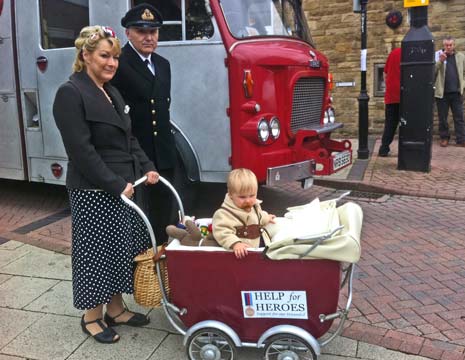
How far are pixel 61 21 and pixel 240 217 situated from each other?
3907 mm

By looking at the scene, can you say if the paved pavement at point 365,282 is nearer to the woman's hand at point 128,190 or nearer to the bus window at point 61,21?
the woman's hand at point 128,190

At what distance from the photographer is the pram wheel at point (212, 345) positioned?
9.31 feet

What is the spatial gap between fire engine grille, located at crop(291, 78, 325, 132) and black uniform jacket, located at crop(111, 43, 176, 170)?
6.33ft

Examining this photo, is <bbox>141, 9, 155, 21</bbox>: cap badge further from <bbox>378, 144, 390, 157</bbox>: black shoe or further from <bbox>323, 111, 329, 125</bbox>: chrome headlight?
<bbox>378, 144, 390, 157</bbox>: black shoe

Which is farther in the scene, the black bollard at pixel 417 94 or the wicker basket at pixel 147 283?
the black bollard at pixel 417 94

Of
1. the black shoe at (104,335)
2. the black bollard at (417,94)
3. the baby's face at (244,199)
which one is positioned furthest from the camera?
the black bollard at (417,94)

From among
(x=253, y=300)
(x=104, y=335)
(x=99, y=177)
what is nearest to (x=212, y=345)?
(x=253, y=300)

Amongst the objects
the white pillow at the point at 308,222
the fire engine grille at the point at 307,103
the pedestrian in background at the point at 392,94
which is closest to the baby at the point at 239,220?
the white pillow at the point at 308,222

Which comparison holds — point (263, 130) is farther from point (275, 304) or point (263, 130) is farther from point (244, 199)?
point (275, 304)

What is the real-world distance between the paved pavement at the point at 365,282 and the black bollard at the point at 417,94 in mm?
846

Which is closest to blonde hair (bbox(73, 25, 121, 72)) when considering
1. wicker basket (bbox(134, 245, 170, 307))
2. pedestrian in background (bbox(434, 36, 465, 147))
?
wicker basket (bbox(134, 245, 170, 307))

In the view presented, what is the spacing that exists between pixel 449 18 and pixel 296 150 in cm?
706

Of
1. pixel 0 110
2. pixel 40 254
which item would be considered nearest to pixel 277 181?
pixel 40 254

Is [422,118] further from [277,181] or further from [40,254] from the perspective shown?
[40,254]
